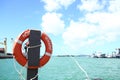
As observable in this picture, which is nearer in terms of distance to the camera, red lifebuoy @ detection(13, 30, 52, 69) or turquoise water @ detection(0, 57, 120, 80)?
red lifebuoy @ detection(13, 30, 52, 69)

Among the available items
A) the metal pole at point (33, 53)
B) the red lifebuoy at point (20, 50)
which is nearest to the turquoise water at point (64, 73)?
the red lifebuoy at point (20, 50)

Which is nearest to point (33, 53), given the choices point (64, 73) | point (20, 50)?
point (20, 50)

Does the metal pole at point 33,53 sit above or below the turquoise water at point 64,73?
above

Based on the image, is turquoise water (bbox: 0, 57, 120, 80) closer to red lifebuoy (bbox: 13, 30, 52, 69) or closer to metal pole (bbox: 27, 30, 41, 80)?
red lifebuoy (bbox: 13, 30, 52, 69)

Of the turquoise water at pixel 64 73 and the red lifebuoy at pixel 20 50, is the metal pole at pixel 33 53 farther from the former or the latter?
the turquoise water at pixel 64 73

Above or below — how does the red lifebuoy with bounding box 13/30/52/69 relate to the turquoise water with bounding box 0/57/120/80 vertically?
above

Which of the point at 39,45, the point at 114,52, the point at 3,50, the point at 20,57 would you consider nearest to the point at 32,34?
the point at 39,45

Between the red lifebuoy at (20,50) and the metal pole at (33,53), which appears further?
the red lifebuoy at (20,50)

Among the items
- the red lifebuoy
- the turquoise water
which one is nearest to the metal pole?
the red lifebuoy

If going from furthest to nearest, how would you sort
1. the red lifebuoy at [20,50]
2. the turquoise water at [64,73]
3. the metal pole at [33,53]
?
the turquoise water at [64,73], the red lifebuoy at [20,50], the metal pole at [33,53]

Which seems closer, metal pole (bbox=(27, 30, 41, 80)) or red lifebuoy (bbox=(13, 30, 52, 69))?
metal pole (bbox=(27, 30, 41, 80))

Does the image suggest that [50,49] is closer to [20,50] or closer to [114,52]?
[20,50]

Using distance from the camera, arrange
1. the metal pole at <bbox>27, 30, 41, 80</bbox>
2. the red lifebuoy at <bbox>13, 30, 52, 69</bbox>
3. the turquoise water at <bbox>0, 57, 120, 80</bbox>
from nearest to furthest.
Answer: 1. the metal pole at <bbox>27, 30, 41, 80</bbox>
2. the red lifebuoy at <bbox>13, 30, 52, 69</bbox>
3. the turquoise water at <bbox>0, 57, 120, 80</bbox>

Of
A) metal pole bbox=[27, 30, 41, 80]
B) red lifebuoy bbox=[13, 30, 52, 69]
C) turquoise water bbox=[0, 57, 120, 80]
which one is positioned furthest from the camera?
turquoise water bbox=[0, 57, 120, 80]
